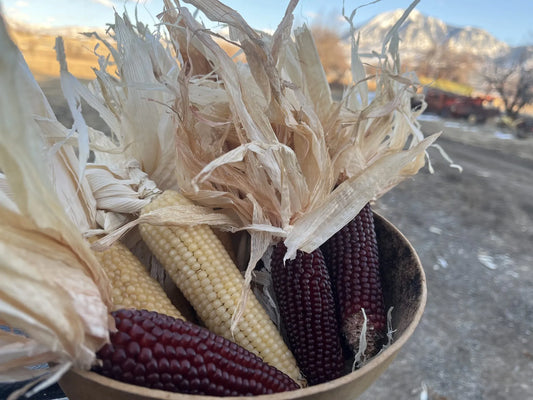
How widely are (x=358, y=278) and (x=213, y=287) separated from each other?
0.58 feet

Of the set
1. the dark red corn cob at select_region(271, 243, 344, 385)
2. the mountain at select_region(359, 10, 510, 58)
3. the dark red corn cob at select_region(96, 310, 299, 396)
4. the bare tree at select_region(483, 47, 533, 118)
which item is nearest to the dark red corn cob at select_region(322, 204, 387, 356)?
the dark red corn cob at select_region(271, 243, 344, 385)

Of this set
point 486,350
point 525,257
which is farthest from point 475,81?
point 486,350

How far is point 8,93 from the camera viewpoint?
10.5 inches

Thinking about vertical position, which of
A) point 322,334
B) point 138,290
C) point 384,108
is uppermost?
point 384,108

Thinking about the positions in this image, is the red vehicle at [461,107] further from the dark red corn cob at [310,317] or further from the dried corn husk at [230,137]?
the dark red corn cob at [310,317]

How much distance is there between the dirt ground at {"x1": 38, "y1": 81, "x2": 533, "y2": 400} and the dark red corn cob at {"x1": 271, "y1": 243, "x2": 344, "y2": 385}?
0.76 metres

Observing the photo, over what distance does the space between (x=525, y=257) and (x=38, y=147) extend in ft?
6.80

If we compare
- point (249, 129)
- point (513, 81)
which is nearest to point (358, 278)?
point (249, 129)

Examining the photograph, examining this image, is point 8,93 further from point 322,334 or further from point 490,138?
point 490,138

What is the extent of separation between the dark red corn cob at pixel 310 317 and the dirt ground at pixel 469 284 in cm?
76

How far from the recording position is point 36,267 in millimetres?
314

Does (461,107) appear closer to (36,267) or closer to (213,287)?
(213,287)

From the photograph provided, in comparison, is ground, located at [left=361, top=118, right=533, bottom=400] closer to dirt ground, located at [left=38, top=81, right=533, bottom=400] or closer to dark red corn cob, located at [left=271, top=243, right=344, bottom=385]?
dirt ground, located at [left=38, top=81, right=533, bottom=400]

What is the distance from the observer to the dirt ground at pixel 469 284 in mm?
1235
